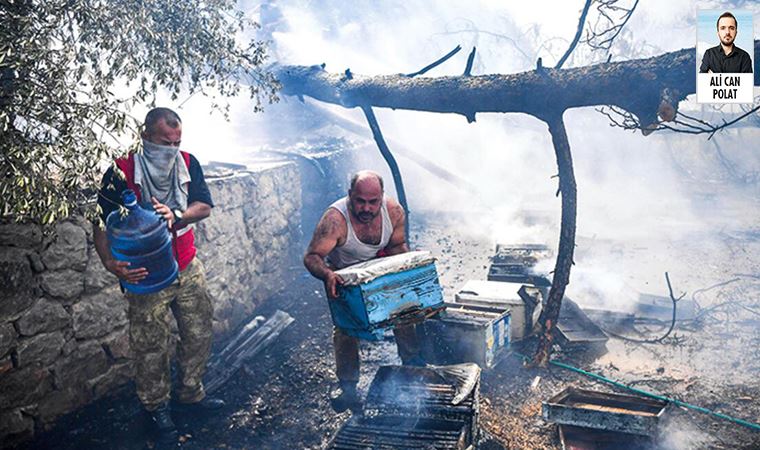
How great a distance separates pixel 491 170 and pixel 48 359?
659 inches

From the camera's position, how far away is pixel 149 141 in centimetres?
372

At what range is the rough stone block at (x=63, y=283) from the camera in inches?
156

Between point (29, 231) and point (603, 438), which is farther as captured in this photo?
point (603, 438)

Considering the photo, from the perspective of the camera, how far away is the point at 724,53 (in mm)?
4406

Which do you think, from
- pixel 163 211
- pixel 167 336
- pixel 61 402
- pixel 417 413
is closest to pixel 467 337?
pixel 417 413

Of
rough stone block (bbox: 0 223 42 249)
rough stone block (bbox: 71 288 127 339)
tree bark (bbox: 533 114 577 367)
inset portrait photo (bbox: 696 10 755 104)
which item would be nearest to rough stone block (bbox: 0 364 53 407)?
rough stone block (bbox: 71 288 127 339)

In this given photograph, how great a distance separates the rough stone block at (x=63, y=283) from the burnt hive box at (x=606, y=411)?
427cm

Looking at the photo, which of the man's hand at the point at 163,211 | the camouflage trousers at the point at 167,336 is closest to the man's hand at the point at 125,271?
the camouflage trousers at the point at 167,336

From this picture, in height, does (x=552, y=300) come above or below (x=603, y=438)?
above

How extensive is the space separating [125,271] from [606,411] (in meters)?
4.00

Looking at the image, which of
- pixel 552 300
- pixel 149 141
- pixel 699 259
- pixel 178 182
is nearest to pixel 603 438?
pixel 552 300

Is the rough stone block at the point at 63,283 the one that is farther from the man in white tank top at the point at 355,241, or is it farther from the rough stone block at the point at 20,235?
the man in white tank top at the point at 355,241

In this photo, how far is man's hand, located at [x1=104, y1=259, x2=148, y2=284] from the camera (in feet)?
11.4

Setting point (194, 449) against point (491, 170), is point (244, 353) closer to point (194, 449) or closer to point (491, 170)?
point (194, 449)
